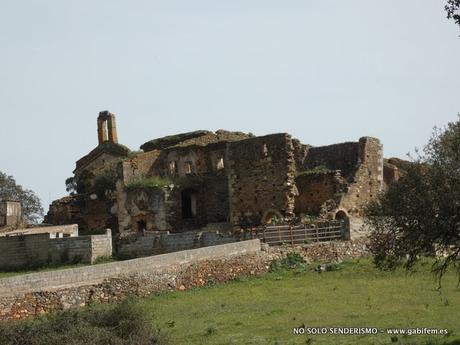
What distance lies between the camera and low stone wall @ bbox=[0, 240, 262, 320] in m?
19.5

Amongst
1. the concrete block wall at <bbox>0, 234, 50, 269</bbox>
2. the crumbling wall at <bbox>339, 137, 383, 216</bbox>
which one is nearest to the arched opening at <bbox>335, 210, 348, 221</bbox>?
the crumbling wall at <bbox>339, 137, 383, 216</bbox>

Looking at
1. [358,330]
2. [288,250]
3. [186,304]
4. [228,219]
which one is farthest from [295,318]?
[228,219]

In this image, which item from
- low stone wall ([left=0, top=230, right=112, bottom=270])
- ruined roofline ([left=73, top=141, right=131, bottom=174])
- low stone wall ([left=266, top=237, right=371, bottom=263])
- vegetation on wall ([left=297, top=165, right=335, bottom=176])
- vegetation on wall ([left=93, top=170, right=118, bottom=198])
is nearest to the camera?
low stone wall ([left=266, top=237, right=371, bottom=263])

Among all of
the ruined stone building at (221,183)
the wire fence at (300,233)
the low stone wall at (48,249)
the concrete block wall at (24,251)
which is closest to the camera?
the wire fence at (300,233)

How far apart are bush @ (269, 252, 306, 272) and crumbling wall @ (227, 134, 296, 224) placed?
792 centimetres

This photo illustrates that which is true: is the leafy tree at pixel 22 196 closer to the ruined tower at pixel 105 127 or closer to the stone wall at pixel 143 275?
the ruined tower at pixel 105 127

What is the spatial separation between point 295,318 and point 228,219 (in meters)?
23.1

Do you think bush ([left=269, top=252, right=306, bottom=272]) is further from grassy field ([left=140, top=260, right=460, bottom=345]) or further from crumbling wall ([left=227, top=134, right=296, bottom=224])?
crumbling wall ([left=227, top=134, right=296, bottom=224])

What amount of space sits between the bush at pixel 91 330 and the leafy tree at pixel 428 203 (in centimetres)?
556

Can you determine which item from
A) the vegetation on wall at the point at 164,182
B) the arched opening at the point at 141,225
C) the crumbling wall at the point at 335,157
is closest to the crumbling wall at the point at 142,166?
the vegetation on wall at the point at 164,182

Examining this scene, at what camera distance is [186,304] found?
834 inches

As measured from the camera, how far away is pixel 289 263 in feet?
89.6

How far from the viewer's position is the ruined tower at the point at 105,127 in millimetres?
57719

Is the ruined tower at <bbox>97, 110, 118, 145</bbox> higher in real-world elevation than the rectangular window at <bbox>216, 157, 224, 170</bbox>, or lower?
higher
